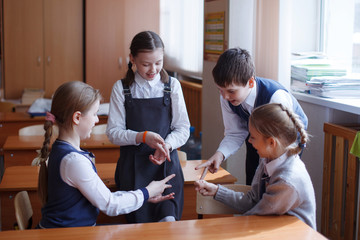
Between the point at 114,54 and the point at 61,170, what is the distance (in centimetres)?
492

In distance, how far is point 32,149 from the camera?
11.5ft

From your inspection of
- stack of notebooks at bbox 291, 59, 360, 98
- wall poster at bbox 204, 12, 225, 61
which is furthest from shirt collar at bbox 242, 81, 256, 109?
wall poster at bbox 204, 12, 225, 61

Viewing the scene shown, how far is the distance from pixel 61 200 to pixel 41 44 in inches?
200

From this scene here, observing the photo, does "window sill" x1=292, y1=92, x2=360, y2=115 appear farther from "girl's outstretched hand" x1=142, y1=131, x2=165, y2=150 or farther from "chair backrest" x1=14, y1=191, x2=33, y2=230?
"chair backrest" x1=14, y1=191, x2=33, y2=230

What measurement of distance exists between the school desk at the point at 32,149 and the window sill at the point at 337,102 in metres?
1.44

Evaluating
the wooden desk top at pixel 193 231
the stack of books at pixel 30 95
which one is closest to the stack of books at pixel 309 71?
the wooden desk top at pixel 193 231

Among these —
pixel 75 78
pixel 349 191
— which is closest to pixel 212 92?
pixel 349 191

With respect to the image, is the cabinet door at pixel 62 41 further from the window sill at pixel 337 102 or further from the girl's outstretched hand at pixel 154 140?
the girl's outstretched hand at pixel 154 140

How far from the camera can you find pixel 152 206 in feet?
7.72

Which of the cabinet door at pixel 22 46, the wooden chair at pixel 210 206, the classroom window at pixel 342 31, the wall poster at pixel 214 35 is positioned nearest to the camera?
the wooden chair at pixel 210 206

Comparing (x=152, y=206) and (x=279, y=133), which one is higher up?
(x=279, y=133)

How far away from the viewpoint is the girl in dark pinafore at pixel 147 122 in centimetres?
234

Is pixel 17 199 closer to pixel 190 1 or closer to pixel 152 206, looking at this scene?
pixel 152 206

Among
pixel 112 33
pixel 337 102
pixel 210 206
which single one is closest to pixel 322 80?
pixel 337 102
